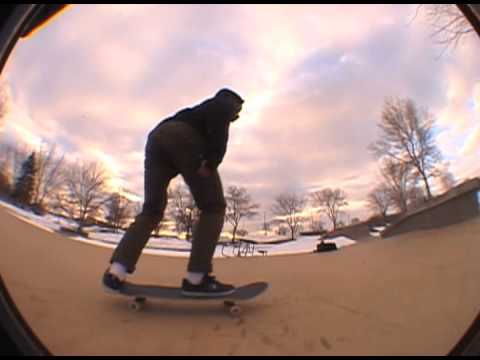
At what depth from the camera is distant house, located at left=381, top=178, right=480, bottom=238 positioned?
0.55 m

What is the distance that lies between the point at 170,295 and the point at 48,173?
328 mm

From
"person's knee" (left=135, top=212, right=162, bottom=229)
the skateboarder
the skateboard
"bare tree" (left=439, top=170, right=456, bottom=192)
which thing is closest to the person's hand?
the skateboarder

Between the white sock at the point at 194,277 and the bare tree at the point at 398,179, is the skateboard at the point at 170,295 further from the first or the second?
the bare tree at the point at 398,179

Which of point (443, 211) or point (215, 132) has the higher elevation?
point (215, 132)

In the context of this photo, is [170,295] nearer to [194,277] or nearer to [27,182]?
[194,277]

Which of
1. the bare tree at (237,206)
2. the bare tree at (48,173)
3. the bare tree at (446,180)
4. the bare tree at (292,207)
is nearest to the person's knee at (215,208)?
the bare tree at (237,206)

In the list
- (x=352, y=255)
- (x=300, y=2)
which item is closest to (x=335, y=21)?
(x=300, y=2)

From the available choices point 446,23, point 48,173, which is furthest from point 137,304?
point 446,23

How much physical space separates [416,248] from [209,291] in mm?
446

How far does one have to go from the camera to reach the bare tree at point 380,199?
0.55m

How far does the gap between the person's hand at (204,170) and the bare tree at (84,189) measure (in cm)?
19

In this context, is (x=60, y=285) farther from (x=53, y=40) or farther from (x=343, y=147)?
(x=343, y=147)

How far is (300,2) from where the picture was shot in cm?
53

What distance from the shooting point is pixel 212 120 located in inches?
19.5
